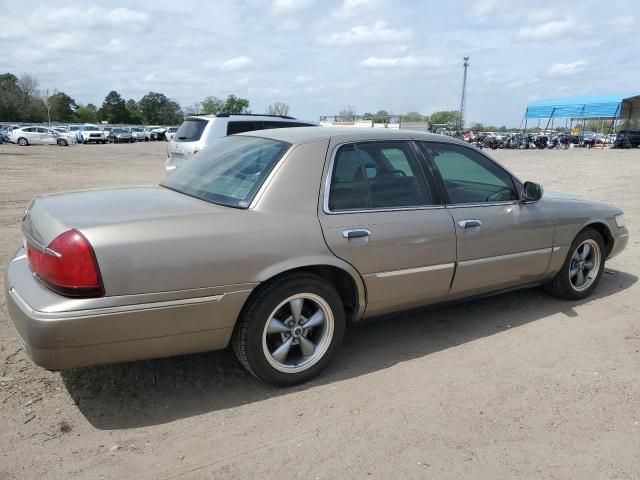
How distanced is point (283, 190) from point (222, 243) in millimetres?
547

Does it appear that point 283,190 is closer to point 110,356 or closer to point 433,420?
point 110,356

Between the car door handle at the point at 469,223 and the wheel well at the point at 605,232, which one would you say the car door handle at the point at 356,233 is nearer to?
the car door handle at the point at 469,223

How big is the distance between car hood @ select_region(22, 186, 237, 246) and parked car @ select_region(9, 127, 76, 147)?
40939 millimetres

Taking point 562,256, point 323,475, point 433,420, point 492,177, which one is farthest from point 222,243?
point 562,256

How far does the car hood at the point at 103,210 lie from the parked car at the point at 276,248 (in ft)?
0.05

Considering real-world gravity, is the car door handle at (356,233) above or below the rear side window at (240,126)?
below

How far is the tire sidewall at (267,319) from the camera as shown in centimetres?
306

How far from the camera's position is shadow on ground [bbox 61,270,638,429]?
3.05 meters

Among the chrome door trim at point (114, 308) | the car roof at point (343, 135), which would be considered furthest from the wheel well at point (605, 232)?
the chrome door trim at point (114, 308)

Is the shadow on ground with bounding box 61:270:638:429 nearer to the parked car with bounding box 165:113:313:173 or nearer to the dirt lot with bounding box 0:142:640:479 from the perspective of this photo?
the dirt lot with bounding box 0:142:640:479

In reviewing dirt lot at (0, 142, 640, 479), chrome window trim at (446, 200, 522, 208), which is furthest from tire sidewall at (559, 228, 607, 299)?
chrome window trim at (446, 200, 522, 208)

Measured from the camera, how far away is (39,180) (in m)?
14.0

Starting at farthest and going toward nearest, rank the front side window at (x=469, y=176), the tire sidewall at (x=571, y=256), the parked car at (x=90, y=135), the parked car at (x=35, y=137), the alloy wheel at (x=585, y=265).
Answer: the parked car at (x=90, y=135) < the parked car at (x=35, y=137) < the alloy wheel at (x=585, y=265) < the tire sidewall at (x=571, y=256) < the front side window at (x=469, y=176)

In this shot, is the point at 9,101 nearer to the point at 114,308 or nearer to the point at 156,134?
the point at 156,134
